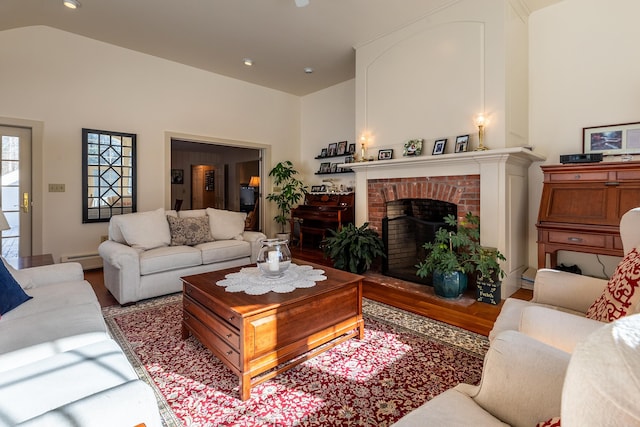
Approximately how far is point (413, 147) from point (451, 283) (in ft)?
5.33

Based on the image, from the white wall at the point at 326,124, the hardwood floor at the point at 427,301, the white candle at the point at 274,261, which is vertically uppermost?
the white wall at the point at 326,124

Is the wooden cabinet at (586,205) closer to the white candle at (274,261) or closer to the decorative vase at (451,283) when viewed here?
the decorative vase at (451,283)

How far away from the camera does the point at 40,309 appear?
173 centimetres

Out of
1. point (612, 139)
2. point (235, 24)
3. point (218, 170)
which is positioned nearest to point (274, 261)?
point (235, 24)

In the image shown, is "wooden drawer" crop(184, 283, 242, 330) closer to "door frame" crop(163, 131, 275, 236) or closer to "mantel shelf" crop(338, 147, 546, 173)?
"mantel shelf" crop(338, 147, 546, 173)

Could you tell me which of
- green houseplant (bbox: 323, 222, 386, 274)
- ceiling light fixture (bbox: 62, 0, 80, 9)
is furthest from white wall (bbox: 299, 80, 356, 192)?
ceiling light fixture (bbox: 62, 0, 80, 9)

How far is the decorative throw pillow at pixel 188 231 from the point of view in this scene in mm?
3648

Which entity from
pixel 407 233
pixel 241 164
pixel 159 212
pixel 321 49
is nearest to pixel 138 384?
pixel 159 212

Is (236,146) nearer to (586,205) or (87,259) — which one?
(87,259)

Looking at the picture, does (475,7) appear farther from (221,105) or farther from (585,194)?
(221,105)

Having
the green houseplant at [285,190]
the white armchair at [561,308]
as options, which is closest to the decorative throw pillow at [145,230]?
the green houseplant at [285,190]

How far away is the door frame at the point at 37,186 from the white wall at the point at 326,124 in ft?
13.5

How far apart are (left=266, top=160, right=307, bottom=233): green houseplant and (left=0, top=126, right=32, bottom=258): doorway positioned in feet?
11.5

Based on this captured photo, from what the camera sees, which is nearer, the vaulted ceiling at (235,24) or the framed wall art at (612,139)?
the framed wall art at (612,139)
